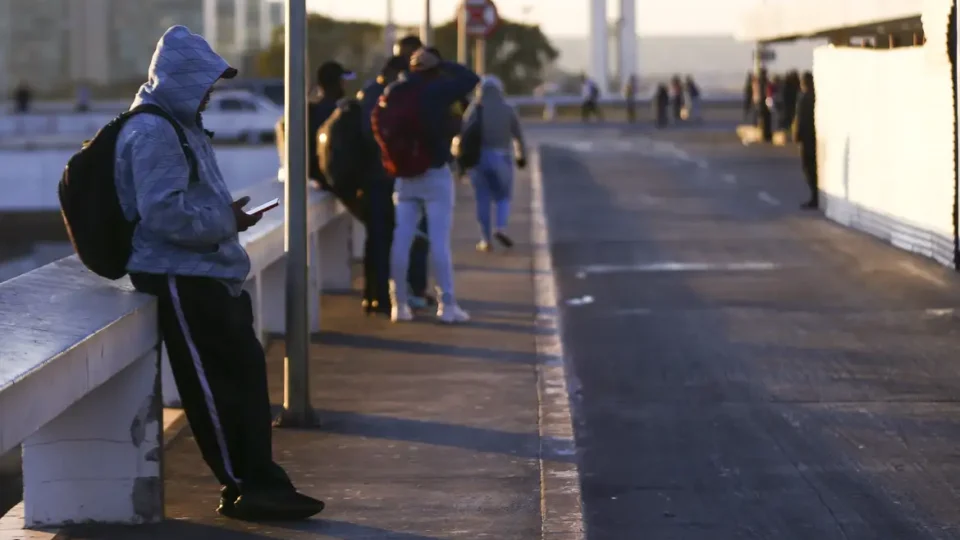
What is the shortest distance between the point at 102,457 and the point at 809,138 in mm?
19046

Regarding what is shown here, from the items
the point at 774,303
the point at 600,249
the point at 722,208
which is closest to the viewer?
the point at 774,303

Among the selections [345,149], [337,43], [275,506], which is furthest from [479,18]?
[337,43]

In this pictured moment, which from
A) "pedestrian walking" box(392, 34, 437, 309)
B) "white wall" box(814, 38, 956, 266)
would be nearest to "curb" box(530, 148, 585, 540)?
"pedestrian walking" box(392, 34, 437, 309)

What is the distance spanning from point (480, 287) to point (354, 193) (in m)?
2.45

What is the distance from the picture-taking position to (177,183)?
22.2 feet

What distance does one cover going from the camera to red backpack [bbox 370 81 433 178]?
12.0 m

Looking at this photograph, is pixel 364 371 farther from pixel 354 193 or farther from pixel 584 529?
pixel 584 529

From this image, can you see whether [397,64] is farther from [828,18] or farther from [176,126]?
[828,18]

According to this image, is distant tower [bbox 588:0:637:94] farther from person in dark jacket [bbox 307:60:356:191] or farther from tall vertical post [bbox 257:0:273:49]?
person in dark jacket [bbox 307:60:356:191]

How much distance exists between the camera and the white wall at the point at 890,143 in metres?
16.6

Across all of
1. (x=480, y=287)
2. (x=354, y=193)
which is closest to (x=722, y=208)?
(x=480, y=287)

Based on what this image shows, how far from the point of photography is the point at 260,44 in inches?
3917

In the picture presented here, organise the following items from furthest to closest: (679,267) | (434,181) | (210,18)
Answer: (210,18)
(679,267)
(434,181)

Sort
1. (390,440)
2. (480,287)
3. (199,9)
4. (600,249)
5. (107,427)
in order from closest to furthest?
(107,427) < (390,440) < (480,287) < (600,249) < (199,9)
